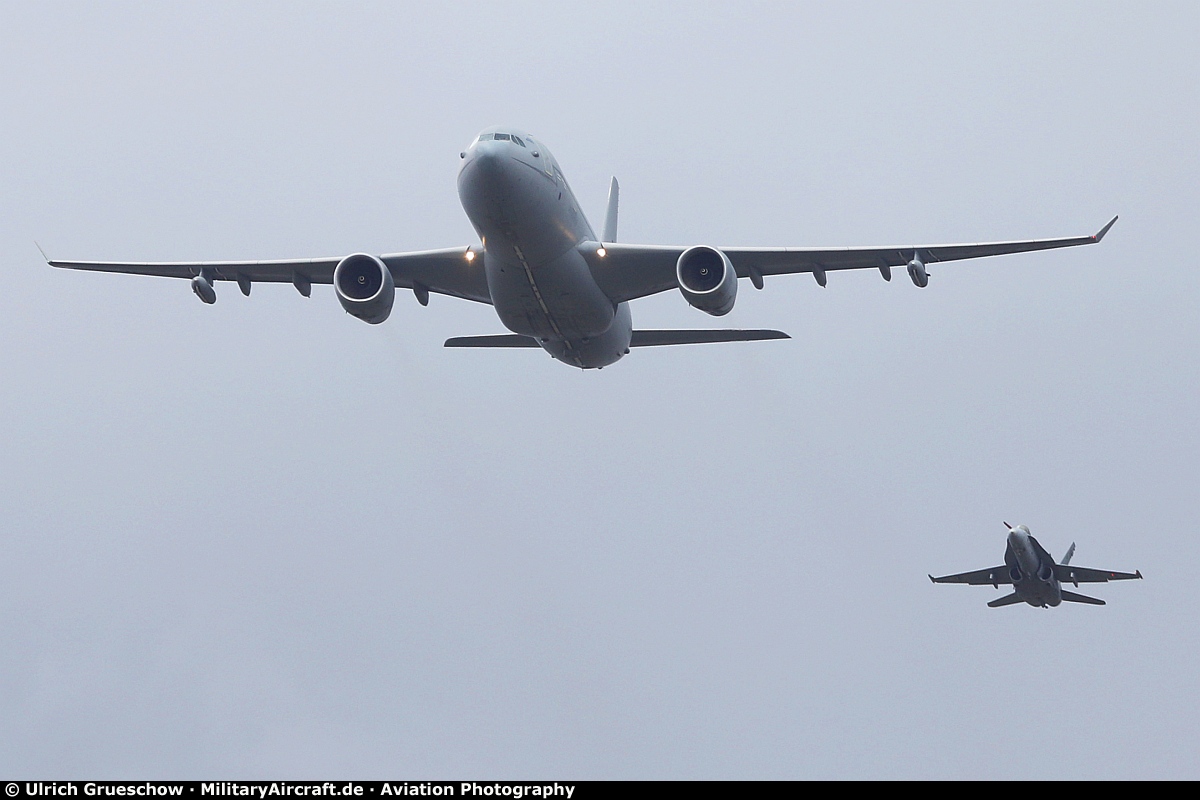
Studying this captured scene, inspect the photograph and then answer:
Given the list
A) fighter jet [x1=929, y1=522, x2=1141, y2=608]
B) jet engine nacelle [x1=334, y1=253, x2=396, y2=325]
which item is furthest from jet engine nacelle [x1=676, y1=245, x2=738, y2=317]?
fighter jet [x1=929, y1=522, x2=1141, y2=608]

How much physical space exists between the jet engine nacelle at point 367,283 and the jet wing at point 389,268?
1585 millimetres

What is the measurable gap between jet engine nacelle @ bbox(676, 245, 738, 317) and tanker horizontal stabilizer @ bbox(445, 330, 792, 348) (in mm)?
2779

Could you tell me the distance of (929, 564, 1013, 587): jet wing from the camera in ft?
195

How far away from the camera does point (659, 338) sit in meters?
39.5

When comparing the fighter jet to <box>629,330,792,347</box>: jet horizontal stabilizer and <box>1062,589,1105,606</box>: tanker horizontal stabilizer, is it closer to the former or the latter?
<box>1062,589,1105,606</box>: tanker horizontal stabilizer

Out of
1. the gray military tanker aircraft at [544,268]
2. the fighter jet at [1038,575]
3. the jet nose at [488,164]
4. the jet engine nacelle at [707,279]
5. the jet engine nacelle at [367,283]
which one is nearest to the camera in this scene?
the jet nose at [488,164]

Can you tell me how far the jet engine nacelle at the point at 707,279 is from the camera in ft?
111

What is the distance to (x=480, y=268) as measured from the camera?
1471 inches

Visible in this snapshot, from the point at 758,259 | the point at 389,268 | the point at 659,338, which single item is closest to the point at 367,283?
the point at 389,268

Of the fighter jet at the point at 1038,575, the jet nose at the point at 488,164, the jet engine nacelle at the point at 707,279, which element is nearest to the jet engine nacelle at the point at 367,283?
the jet nose at the point at 488,164

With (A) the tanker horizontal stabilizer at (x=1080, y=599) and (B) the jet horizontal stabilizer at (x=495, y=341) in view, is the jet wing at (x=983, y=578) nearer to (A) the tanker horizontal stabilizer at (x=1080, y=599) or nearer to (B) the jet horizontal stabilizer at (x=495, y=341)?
(A) the tanker horizontal stabilizer at (x=1080, y=599)
